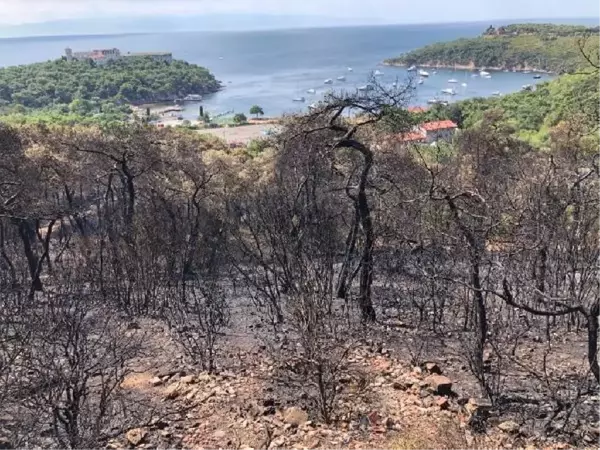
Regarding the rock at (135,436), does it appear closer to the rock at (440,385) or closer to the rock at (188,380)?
the rock at (188,380)

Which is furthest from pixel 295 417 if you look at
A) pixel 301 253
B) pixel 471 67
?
pixel 471 67

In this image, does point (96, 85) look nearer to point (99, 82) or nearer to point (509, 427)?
point (99, 82)

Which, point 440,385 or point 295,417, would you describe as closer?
point 295,417

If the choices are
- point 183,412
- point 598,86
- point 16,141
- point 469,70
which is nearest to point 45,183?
point 16,141

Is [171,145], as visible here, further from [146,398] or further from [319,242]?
[146,398]

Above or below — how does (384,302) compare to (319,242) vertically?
below

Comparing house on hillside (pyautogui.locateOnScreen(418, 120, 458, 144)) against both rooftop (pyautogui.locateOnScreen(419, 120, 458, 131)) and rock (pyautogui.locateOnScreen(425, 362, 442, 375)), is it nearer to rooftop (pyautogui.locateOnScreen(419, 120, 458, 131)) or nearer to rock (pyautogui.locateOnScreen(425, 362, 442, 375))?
rooftop (pyautogui.locateOnScreen(419, 120, 458, 131))

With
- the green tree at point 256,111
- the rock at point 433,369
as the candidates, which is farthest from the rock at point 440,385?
the green tree at point 256,111
